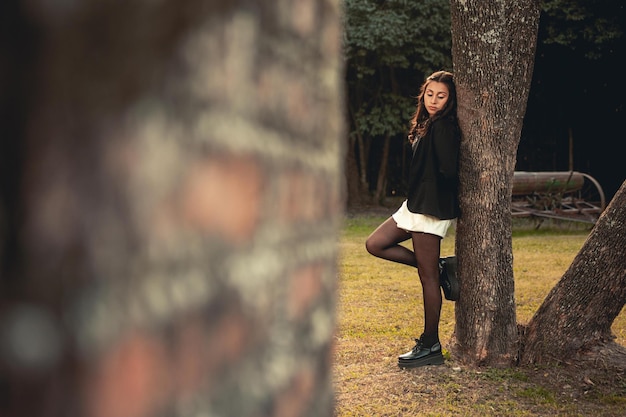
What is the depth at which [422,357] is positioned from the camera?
4980 mm

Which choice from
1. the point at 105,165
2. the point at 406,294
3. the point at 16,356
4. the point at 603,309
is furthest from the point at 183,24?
the point at 406,294

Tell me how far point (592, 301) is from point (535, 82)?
544 inches

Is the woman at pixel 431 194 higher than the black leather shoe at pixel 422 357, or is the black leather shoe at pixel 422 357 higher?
the woman at pixel 431 194

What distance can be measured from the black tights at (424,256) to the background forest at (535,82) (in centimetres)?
1132

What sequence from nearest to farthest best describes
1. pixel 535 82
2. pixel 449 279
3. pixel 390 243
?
pixel 449 279 → pixel 390 243 → pixel 535 82

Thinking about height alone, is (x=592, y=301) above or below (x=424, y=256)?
below

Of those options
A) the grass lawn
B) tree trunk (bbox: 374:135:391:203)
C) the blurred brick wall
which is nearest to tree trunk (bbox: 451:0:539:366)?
the grass lawn

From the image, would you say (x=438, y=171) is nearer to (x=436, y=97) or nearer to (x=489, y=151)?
(x=489, y=151)

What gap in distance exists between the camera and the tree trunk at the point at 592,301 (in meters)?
4.67

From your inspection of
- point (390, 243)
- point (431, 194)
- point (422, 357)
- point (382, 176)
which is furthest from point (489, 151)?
point (382, 176)

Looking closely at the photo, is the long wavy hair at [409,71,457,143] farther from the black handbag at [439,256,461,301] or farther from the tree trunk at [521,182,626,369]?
the tree trunk at [521,182,626,369]

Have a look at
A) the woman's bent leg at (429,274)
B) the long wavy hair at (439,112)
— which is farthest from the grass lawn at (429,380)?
the long wavy hair at (439,112)

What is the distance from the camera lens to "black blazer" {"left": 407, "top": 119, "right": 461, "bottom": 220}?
471 cm

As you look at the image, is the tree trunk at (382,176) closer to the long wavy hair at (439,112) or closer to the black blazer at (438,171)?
the long wavy hair at (439,112)
